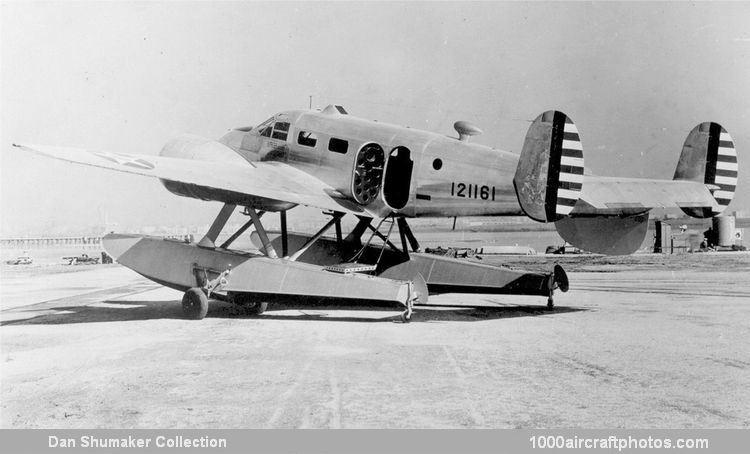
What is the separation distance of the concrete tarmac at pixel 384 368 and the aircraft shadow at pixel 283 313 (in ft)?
0.26

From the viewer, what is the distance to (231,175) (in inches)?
459

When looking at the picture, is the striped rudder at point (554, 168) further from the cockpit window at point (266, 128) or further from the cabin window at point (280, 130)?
the cockpit window at point (266, 128)

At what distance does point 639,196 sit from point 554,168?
2293mm

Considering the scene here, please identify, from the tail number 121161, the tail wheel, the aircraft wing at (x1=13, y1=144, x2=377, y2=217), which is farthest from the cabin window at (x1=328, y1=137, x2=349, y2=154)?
the tail wheel

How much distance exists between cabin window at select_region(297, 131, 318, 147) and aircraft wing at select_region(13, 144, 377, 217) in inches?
24.4

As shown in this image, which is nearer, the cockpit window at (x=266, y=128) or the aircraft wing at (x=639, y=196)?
the aircraft wing at (x=639, y=196)

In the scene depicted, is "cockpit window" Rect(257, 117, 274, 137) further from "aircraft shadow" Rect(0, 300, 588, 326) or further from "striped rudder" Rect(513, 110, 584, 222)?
"striped rudder" Rect(513, 110, 584, 222)

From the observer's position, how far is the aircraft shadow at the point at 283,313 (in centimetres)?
1159

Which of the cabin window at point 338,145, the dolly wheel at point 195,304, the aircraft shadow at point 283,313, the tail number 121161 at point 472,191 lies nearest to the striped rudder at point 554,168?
the tail number 121161 at point 472,191

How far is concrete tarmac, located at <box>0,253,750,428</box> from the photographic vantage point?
5.07 m

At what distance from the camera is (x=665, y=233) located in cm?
5456

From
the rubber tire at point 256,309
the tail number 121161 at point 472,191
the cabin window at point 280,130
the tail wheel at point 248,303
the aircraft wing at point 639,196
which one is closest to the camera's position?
the aircraft wing at point 639,196

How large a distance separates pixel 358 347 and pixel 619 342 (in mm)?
3677
